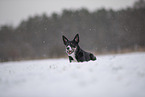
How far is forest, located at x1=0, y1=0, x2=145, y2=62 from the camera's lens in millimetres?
33875

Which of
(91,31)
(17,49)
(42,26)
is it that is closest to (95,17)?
(91,31)

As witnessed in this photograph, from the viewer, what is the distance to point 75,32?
38000 mm

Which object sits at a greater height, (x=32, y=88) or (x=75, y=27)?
(x=75, y=27)

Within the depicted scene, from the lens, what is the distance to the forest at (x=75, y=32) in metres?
33.9

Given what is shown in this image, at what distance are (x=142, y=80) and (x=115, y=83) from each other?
2.46 feet

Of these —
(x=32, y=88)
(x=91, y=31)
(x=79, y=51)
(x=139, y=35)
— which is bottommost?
(x=32, y=88)

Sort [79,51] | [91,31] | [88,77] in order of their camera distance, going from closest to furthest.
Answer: [88,77], [79,51], [91,31]

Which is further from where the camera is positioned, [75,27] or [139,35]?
[75,27]

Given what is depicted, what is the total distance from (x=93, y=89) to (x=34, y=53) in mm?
38410

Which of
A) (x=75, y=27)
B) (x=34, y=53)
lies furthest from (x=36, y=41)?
(x=75, y=27)

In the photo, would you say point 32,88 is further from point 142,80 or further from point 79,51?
point 79,51

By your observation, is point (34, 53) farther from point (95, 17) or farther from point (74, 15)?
point (95, 17)

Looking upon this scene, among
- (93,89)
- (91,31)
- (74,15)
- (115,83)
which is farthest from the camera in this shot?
(74,15)

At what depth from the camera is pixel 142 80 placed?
3391 mm
